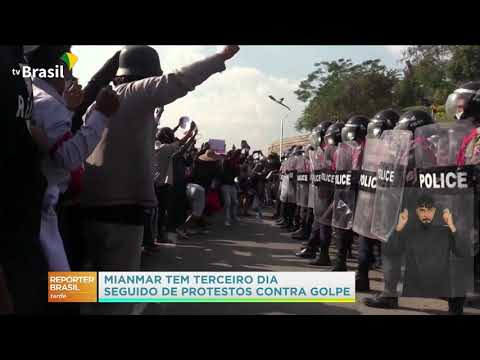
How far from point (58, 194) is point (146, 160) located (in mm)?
482

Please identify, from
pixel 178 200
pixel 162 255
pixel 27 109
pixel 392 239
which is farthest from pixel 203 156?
pixel 27 109

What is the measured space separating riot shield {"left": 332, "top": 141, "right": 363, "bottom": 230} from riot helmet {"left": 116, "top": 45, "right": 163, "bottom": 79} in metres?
2.62

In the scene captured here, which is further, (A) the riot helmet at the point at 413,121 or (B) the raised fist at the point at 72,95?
(A) the riot helmet at the point at 413,121

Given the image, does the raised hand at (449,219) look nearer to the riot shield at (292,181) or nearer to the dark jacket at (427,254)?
the dark jacket at (427,254)

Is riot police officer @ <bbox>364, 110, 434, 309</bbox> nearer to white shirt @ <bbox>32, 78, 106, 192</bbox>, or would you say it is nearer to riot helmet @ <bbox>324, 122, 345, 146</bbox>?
riot helmet @ <bbox>324, 122, 345, 146</bbox>

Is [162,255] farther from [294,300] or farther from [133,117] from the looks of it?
[133,117]

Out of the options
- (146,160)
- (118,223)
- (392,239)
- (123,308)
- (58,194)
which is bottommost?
(123,308)

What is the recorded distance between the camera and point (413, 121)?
13.3 feet

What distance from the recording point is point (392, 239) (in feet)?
11.9

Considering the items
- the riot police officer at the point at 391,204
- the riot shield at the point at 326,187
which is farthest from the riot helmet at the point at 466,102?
the riot shield at the point at 326,187

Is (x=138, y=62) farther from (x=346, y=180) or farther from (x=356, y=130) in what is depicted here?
(x=356, y=130)

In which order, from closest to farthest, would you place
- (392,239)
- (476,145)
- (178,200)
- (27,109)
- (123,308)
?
(27,109), (123,308), (476,145), (392,239), (178,200)

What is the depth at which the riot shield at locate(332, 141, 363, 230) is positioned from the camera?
4.30m

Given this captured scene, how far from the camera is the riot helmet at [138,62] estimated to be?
2.27m
